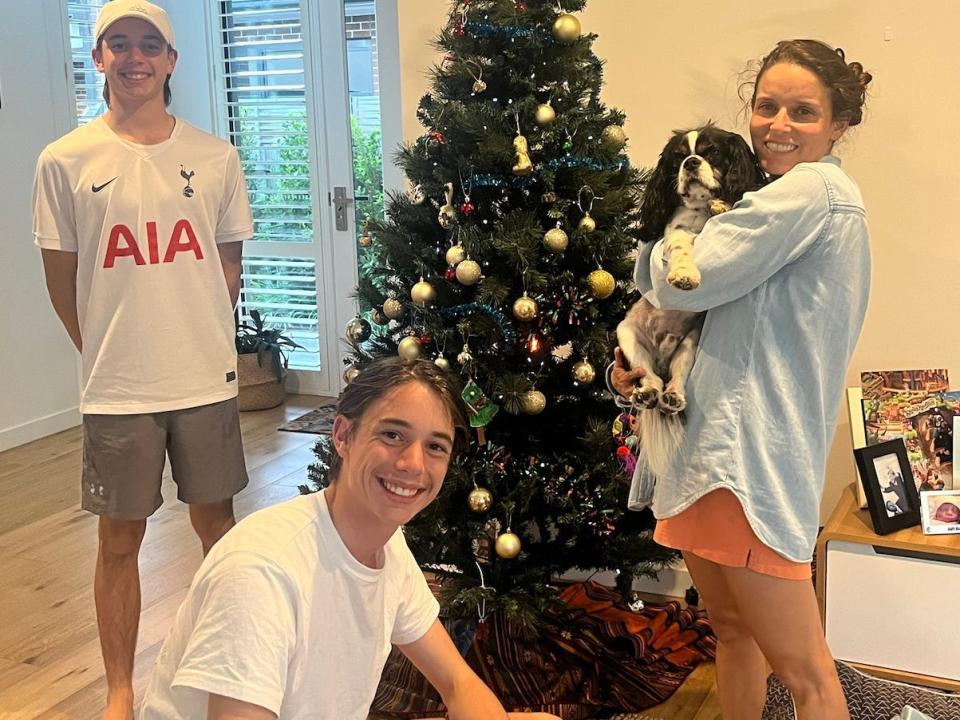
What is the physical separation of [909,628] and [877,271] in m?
1.00

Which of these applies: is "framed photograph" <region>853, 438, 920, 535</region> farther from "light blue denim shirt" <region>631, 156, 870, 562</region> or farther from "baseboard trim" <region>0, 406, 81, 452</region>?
"baseboard trim" <region>0, 406, 81, 452</region>

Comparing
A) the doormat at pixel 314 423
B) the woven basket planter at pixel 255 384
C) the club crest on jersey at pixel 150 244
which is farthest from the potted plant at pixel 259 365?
the club crest on jersey at pixel 150 244

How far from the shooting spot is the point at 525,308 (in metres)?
2.29

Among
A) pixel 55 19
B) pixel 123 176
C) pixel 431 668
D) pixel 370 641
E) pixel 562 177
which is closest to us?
pixel 370 641

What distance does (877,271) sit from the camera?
9.07 feet

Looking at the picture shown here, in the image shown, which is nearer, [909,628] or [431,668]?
[431,668]

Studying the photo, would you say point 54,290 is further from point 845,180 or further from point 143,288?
point 845,180

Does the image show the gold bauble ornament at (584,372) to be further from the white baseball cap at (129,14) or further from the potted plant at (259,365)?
the potted plant at (259,365)

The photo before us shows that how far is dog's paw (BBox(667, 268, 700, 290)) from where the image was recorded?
4.95ft

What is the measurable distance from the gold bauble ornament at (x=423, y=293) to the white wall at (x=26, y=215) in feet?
9.72

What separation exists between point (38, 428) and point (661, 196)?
395 cm

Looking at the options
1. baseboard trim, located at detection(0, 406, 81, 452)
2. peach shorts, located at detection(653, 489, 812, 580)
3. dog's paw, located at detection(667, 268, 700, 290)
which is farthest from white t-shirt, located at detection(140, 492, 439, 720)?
baseboard trim, located at detection(0, 406, 81, 452)

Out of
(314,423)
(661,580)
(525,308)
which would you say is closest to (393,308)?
(525,308)

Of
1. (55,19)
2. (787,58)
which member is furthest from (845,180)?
(55,19)
